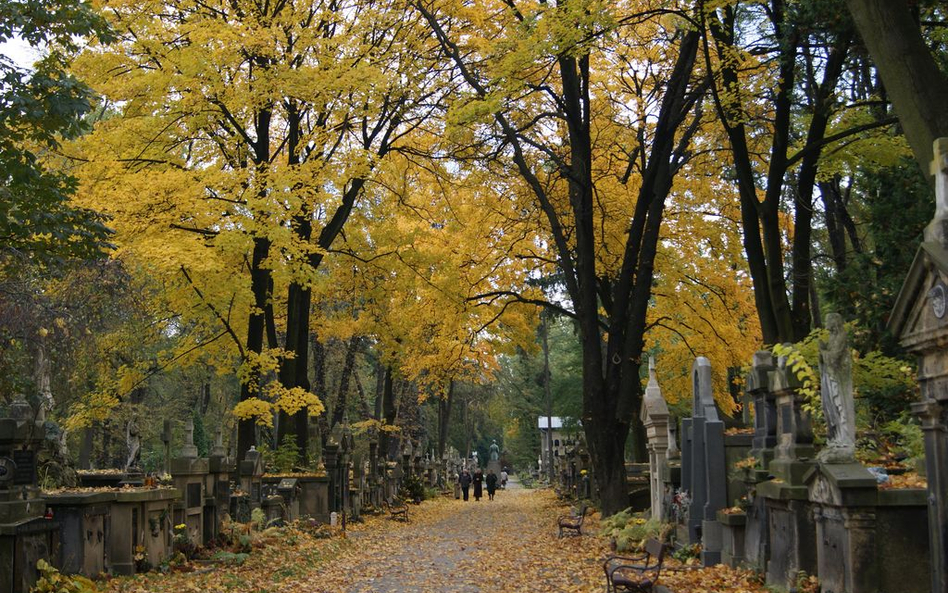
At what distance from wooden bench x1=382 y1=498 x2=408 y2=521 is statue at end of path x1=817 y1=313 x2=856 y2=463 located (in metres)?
19.7

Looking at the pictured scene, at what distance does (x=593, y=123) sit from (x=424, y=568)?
12.9 m

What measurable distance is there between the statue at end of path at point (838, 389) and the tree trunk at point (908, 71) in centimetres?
196

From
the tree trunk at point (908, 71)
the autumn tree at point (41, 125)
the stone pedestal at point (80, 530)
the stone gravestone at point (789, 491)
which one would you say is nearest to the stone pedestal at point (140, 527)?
the stone pedestal at point (80, 530)

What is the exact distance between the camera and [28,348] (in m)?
18.1

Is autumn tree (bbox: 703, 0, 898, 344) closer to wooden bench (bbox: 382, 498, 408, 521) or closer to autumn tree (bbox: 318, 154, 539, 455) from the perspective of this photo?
autumn tree (bbox: 318, 154, 539, 455)

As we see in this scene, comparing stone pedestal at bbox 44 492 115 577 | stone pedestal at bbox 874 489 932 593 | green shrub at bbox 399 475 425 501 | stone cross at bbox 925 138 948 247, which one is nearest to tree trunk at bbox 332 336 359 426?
green shrub at bbox 399 475 425 501

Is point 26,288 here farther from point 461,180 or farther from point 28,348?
point 461,180

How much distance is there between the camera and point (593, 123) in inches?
930

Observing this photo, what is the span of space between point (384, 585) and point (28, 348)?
9.54 m

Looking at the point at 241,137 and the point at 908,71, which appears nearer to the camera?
the point at 908,71

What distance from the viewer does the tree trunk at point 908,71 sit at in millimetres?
9242

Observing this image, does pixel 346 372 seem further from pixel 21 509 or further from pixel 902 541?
pixel 902 541

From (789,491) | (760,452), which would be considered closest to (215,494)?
(760,452)

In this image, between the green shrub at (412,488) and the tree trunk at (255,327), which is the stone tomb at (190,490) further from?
the green shrub at (412,488)
